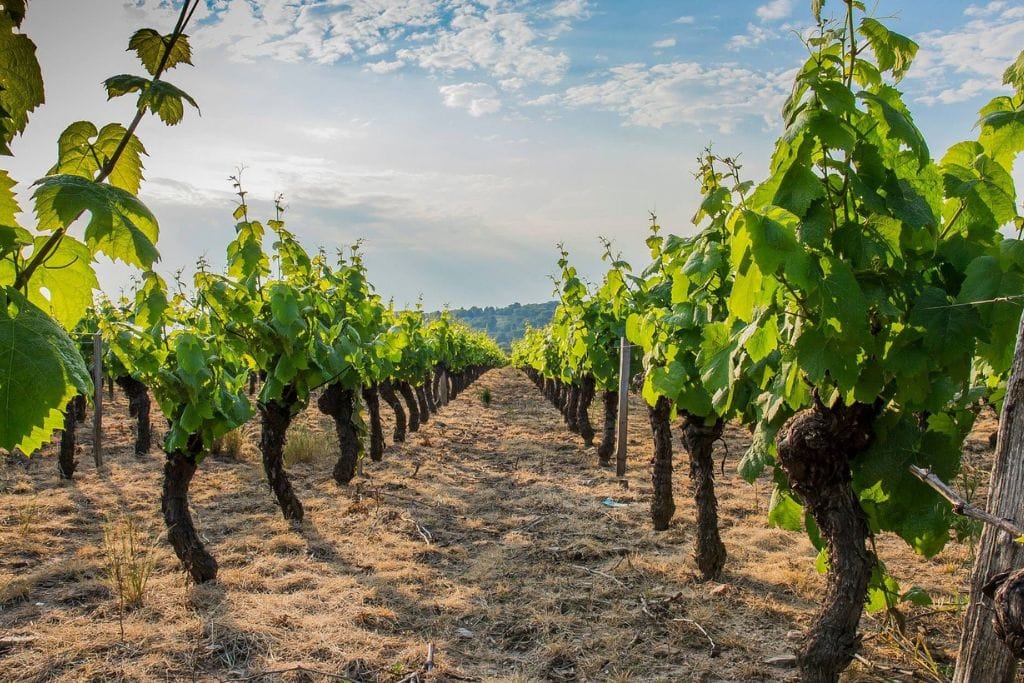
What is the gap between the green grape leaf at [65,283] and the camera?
130 cm

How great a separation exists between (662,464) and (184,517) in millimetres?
4509

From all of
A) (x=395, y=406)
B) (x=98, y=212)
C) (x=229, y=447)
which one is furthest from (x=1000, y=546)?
(x=395, y=406)

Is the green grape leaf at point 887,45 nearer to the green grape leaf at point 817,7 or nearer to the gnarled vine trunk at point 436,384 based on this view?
the green grape leaf at point 817,7

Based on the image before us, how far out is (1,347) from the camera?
96 centimetres

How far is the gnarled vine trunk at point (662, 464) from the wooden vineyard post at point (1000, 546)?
3.95m

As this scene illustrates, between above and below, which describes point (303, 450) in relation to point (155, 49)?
below

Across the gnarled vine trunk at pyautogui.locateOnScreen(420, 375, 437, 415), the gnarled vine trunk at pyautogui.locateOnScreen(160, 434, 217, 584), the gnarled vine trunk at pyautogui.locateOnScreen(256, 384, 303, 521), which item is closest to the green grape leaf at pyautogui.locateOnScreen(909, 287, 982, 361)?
the gnarled vine trunk at pyautogui.locateOnScreen(160, 434, 217, 584)

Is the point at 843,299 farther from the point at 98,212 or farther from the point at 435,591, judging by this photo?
the point at 435,591

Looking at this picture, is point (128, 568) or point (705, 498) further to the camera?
point (705, 498)

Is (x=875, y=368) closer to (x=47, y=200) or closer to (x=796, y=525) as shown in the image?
(x=796, y=525)

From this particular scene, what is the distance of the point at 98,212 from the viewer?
3.45ft

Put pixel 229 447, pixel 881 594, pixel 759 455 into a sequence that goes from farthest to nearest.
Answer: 1. pixel 229 447
2. pixel 881 594
3. pixel 759 455

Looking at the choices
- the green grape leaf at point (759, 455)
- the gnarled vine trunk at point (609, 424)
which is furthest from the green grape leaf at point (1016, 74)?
the gnarled vine trunk at point (609, 424)

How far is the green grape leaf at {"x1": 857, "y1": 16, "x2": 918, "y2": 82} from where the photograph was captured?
99.8 inches
